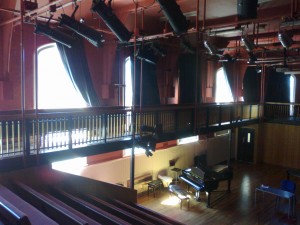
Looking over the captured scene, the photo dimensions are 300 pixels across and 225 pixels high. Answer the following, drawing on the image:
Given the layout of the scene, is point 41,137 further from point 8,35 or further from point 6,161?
point 8,35

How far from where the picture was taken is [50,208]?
12.3ft

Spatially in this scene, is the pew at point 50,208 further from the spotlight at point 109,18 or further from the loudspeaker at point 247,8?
the loudspeaker at point 247,8

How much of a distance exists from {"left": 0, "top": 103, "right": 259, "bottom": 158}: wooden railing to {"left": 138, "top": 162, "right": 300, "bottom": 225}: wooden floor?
2.18 m

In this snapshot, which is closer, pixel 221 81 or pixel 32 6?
pixel 32 6

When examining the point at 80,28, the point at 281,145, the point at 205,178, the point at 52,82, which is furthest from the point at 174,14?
the point at 281,145

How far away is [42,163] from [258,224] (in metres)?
5.55

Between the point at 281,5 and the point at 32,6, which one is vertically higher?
the point at 281,5

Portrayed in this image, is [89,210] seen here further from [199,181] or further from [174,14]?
[199,181]

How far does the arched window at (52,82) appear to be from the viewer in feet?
24.4

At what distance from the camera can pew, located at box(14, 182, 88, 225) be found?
3.30m

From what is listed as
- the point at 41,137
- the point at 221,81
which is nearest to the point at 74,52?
the point at 41,137

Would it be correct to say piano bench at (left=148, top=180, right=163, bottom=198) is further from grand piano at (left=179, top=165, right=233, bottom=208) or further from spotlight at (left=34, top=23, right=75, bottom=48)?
spotlight at (left=34, top=23, right=75, bottom=48)

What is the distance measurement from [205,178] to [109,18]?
222 inches

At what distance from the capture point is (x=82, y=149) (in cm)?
605
